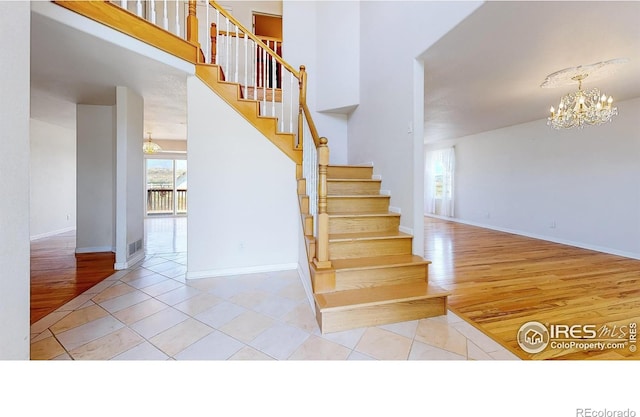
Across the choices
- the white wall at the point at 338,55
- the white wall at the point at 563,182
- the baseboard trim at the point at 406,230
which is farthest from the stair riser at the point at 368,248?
the white wall at the point at 563,182

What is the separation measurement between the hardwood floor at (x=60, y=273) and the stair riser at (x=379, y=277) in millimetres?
2348

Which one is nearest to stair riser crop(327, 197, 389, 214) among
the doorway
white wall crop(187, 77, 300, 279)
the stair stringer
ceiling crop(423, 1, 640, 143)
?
white wall crop(187, 77, 300, 279)

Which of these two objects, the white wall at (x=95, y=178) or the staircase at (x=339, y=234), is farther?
the white wall at (x=95, y=178)

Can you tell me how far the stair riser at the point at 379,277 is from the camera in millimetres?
2062

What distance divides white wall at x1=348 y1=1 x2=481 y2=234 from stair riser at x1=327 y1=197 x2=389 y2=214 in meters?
0.14

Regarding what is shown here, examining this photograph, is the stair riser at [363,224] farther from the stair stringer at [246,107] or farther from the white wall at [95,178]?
the white wall at [95,178]

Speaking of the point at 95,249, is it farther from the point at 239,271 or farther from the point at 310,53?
the point at 310,53

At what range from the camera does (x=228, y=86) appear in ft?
9.23

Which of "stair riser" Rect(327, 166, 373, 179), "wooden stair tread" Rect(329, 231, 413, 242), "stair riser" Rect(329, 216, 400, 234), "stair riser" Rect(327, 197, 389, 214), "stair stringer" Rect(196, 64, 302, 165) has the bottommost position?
"wooden stair tread" Rect(329, 231, 413, 242)

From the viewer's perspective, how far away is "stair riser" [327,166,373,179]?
3352 millimetres

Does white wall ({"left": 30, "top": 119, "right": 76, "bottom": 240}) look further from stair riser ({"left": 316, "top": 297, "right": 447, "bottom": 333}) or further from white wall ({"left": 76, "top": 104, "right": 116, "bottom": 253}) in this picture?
stair riser ({"left": 316, "top": 297, "right": 447, "bottom": 333})

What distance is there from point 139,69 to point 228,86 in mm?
876

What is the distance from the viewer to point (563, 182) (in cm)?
463
